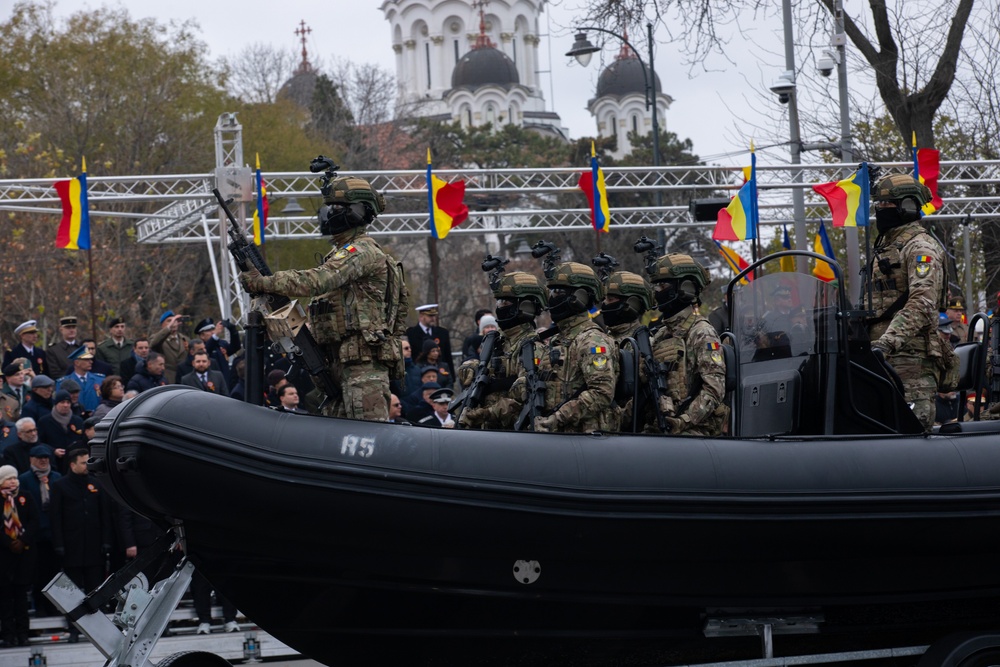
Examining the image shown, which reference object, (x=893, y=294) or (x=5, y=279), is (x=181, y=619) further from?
(x=5, y=279)

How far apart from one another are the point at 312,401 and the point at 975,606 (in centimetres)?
621

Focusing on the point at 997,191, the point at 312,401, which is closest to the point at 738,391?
the point at 312,401

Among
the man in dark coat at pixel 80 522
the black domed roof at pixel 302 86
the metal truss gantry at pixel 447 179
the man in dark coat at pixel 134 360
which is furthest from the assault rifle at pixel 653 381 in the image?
the black domed roof at pixel 302 86

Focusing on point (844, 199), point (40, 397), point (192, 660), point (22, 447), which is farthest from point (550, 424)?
point (844, 199)

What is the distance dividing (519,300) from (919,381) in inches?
93.4

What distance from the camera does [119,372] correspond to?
14125 mm

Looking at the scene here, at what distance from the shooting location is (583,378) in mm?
7383

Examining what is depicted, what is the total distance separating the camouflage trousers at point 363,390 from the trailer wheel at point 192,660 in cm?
146

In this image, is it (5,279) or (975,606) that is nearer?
(975,606)

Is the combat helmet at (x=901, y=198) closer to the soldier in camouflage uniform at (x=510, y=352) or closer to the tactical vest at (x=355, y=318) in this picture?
the soldier in camouflage uniform at (x=510, y=352)

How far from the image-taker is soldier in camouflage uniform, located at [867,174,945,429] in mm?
7801

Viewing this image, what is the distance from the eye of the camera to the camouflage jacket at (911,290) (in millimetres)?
7777

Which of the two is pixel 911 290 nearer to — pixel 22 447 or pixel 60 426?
pixel 22 447

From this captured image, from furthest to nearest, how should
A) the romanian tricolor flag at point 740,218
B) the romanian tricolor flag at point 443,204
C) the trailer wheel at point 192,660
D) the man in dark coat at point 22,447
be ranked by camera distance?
the romanian tricolor flag at point 443,204
the romanian tricolor flag at point 740,218
the man in dark coat at point 22,447
the trailer wheel at point 192,660
